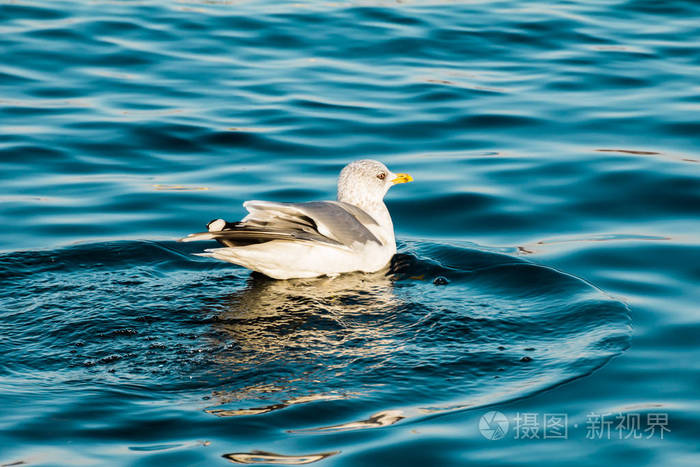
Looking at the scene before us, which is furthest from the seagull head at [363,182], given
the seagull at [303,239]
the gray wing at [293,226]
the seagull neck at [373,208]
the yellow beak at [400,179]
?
the gray wing at [293,226]

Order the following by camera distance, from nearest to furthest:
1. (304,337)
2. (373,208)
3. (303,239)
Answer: (304,337), (303,239), (373,208)

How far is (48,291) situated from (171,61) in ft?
24.7

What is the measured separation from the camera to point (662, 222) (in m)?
9.24

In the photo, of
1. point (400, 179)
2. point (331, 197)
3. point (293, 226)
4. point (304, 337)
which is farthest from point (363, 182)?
point (304, 337)

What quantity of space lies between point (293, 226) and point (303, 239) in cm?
15

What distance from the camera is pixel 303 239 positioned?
765 centimetres

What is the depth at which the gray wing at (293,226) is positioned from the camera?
24.5ft

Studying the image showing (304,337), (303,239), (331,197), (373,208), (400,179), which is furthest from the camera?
(331,197)

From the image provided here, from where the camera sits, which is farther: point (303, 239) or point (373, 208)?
point (373, 208)

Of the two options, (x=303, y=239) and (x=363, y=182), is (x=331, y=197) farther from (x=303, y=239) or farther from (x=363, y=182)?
(x=303, y=239)

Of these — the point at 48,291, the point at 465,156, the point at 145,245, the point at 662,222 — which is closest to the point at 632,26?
the point at 465,156

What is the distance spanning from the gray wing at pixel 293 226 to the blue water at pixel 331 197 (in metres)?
0.37

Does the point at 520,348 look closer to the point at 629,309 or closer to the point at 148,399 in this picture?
the point at 629,309

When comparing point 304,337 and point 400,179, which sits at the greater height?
point 400,179
